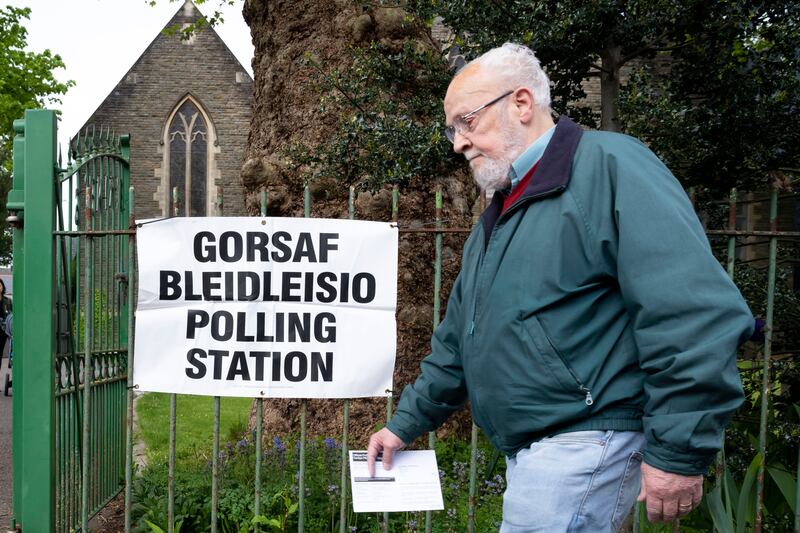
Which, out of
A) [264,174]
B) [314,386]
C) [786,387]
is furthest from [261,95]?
[786,387]

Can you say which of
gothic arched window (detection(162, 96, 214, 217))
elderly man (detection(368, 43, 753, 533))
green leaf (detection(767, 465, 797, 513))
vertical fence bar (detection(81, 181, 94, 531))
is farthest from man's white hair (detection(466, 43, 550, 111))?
gothic arched window (detection(162, 96, 214, 217))

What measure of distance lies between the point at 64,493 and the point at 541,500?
305 cm

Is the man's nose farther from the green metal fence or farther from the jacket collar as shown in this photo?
the green metal fence

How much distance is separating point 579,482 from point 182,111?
2743 centimetres

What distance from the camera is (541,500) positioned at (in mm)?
2074

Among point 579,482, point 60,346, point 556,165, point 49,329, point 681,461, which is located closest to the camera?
point 681,461

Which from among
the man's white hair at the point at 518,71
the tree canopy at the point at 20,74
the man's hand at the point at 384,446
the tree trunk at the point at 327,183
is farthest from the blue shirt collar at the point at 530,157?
the tree canopy at the point at 20,74

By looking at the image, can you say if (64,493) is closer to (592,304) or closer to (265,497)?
(265,497)

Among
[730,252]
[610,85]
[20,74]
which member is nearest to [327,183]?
[610,85]

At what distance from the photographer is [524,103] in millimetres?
2330

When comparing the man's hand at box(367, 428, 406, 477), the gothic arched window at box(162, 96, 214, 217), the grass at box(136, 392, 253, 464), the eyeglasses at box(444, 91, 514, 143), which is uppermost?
the gothic arched window at box(162, 96, 214, 217)

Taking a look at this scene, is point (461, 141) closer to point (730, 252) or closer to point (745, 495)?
point (730, 252)

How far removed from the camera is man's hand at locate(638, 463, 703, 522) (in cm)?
192

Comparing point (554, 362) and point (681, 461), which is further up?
point (554, 362)
